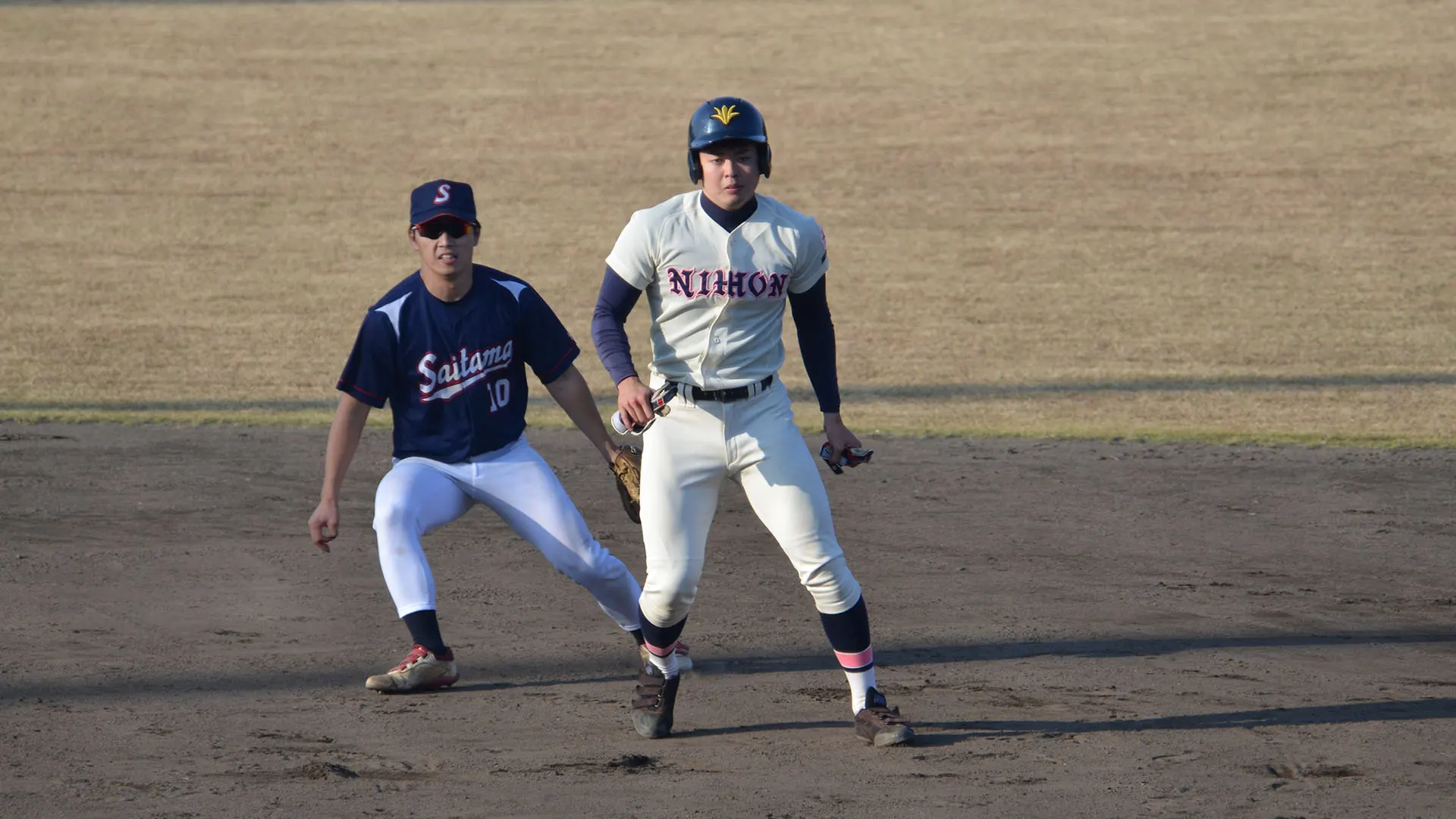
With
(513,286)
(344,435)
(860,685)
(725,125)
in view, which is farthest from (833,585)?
(344,435)

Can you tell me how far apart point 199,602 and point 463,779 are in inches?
97.8

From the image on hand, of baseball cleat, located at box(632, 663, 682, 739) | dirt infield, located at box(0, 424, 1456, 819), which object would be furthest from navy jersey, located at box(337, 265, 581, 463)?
baseball cleat, located at box(632, 663, 682, 739)

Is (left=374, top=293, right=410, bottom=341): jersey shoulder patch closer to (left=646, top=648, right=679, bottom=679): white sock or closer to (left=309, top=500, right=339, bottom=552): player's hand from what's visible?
(left=309, top=500, right=339, bottom=552): player's hand

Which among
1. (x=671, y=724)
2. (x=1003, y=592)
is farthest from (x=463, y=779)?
(x=1003, y=592)

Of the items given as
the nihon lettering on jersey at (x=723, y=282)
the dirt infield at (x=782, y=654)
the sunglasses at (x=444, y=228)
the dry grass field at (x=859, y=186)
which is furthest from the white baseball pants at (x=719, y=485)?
the dry grass field at (x=859, y=186)

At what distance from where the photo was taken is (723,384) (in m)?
4.74

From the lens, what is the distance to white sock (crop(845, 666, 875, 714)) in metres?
4.82

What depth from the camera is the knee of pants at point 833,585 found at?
471 cm

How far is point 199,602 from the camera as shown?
6.45 m

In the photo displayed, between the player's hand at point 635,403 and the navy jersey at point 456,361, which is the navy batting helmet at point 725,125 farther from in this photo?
the navy jersey at point 456,361

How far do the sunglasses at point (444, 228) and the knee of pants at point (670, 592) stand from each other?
135 cm

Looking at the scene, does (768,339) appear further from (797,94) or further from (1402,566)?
(797,94)

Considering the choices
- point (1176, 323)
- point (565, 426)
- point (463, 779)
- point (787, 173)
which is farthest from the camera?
point (787, 173)

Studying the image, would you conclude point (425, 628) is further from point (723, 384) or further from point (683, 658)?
point (723, 384)
